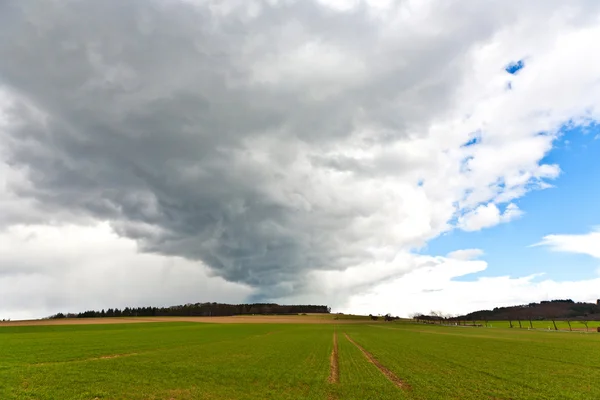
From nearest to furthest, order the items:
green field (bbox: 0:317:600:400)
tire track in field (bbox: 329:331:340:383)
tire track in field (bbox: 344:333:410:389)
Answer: green field (bbox: 0:317:600:400) → tire track in field (bbox: 344:333:410:389) → tire track in field (bbox: 329:331:340:383)

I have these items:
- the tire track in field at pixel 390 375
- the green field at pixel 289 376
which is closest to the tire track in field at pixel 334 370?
the green field at pixel 289 376

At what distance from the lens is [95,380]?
29781mm

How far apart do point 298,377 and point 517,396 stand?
1735 centimetres

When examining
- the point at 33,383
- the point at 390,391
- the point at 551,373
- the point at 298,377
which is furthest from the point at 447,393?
the point at 33,383

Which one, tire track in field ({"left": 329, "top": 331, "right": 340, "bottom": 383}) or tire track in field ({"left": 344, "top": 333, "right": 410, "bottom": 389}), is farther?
tire track in field ({"left": 329, "top": 331, "right": 340, "bottom": 383})

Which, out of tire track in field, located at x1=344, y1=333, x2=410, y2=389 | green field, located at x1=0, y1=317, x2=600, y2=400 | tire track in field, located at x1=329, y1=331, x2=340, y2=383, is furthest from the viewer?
tire track in field, located at x1=329, y1=331, x2=340, y2=383

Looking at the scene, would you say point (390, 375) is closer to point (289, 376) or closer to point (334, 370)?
point (334, 370)

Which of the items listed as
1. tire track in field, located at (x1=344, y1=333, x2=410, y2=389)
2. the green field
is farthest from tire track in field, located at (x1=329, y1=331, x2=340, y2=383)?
tire track in field, located at (x1=344, y1=333, x2=410, y2=389)

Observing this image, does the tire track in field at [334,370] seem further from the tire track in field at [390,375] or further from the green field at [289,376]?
the tire track in field at [390,375]

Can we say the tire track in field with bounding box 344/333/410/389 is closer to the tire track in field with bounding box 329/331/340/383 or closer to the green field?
the green field

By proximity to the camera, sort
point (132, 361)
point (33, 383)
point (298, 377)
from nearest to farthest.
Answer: point (33, 383) → point (298, 377) → point (132, 361)

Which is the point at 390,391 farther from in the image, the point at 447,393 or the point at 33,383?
the point at 33,383

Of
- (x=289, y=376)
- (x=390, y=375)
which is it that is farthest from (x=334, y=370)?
(x=289, y=376)

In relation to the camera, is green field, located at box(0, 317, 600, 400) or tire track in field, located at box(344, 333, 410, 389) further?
tire track in field, located at box(344, 333, 410, 389)
